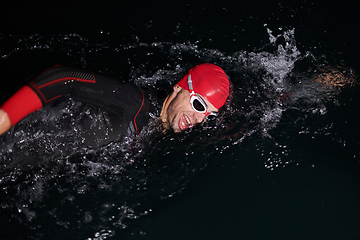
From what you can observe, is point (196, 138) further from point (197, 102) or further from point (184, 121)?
point (197, 102)

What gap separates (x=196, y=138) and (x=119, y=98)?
1.05 m

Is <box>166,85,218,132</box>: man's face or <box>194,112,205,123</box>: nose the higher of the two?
<box>166,85,218,132</box>: man's face

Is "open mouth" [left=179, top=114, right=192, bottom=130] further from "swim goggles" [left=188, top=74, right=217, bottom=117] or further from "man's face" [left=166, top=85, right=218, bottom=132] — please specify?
"swim goggles" [left=188, top=74, right=217, bottom=117]

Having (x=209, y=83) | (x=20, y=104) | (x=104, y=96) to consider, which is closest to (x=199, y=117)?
(x=209, y=83)

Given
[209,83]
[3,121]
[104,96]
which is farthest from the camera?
[209,83]

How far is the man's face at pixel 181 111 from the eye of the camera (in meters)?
2.63

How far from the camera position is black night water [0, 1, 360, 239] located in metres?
2.60

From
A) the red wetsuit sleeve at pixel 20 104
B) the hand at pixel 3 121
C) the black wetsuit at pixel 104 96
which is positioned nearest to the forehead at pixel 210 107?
the black wetsuit at pixel 104 96

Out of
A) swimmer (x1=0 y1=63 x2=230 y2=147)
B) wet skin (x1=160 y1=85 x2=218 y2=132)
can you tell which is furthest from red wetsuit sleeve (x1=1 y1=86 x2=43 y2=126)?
wet skin (x1=160 y1=85 x2=218 y2=132)

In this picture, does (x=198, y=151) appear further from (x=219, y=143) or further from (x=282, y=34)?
(x=282, y=34)

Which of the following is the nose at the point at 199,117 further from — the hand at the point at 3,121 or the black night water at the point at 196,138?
the hand at the point at 3,121

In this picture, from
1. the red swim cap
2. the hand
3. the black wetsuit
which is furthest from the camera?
the red swim cap

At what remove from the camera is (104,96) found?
7.39ft

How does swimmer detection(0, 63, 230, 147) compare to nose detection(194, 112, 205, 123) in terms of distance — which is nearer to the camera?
swimmer detection(0, 63, 230, 147)
